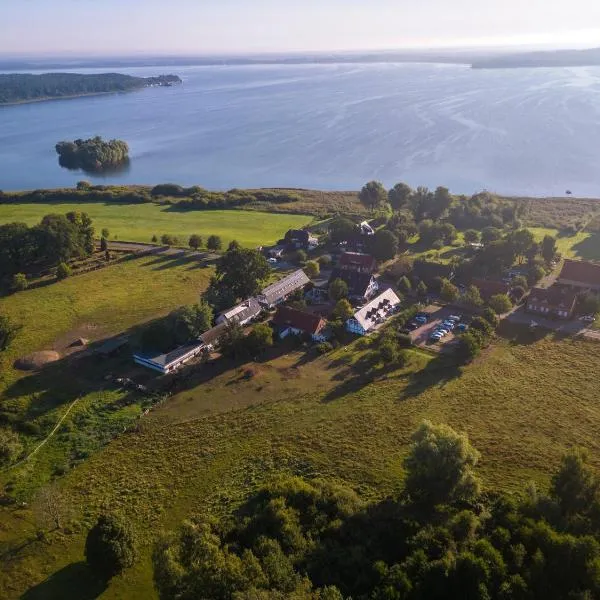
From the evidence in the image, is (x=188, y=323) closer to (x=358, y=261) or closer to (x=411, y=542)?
(x=358, y=261)

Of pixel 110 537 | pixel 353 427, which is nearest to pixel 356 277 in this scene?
pixel 353 427

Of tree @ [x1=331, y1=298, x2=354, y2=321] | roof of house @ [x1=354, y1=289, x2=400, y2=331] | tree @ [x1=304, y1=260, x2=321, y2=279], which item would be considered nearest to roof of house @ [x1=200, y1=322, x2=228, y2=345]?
tree @ [x1=331, y1=298, x2=354, y2=321]

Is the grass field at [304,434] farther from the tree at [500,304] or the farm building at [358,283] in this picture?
the farm building at [358,283]

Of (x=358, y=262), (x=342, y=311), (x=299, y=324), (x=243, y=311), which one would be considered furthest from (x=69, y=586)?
(x=358, y=262)

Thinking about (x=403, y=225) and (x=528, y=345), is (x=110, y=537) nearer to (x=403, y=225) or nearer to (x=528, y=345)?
(x=528, y=345)

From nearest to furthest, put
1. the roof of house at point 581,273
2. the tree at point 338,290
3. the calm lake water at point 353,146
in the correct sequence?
the tree at point 338,290 < the roof of house at point 581,273 < the calm lake water at point 353,146

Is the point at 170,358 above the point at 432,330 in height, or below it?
above

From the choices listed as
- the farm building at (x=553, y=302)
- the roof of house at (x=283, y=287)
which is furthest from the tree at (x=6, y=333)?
the farm building at (x=553, y=302)
